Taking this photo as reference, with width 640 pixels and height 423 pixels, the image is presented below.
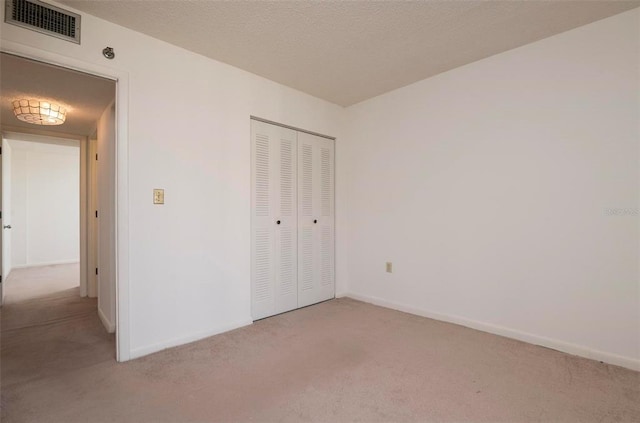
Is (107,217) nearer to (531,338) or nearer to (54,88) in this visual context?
(54,88)

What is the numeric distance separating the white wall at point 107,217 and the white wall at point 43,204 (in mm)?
4013

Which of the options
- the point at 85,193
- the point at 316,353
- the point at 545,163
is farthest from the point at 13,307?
the point at 545,163

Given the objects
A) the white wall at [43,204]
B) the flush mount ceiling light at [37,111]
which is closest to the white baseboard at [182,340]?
the flush mount ceiling light at [37,111]

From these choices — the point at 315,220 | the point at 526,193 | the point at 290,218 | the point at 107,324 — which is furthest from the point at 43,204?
the point at 526,193

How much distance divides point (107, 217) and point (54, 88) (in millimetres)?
1195

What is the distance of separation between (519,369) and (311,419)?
1.48 metres

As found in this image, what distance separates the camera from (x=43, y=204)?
6309 mm

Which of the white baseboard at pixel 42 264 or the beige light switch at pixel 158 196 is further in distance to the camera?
the white baseboard at pixel 42 264

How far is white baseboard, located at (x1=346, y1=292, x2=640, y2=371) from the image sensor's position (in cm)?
210

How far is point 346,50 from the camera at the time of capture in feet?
8.35

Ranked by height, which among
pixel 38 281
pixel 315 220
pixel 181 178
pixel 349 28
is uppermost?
pixel 349 28

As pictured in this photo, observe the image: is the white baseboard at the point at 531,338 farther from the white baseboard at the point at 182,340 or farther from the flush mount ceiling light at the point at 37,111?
the flush mount ceiling light at the point at 37,111

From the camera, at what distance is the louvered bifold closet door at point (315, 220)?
3.48 meters

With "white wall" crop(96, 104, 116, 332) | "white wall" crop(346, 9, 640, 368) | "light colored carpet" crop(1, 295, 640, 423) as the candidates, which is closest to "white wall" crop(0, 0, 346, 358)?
"light colored carpet" crop(1, 295, 640, 423)
